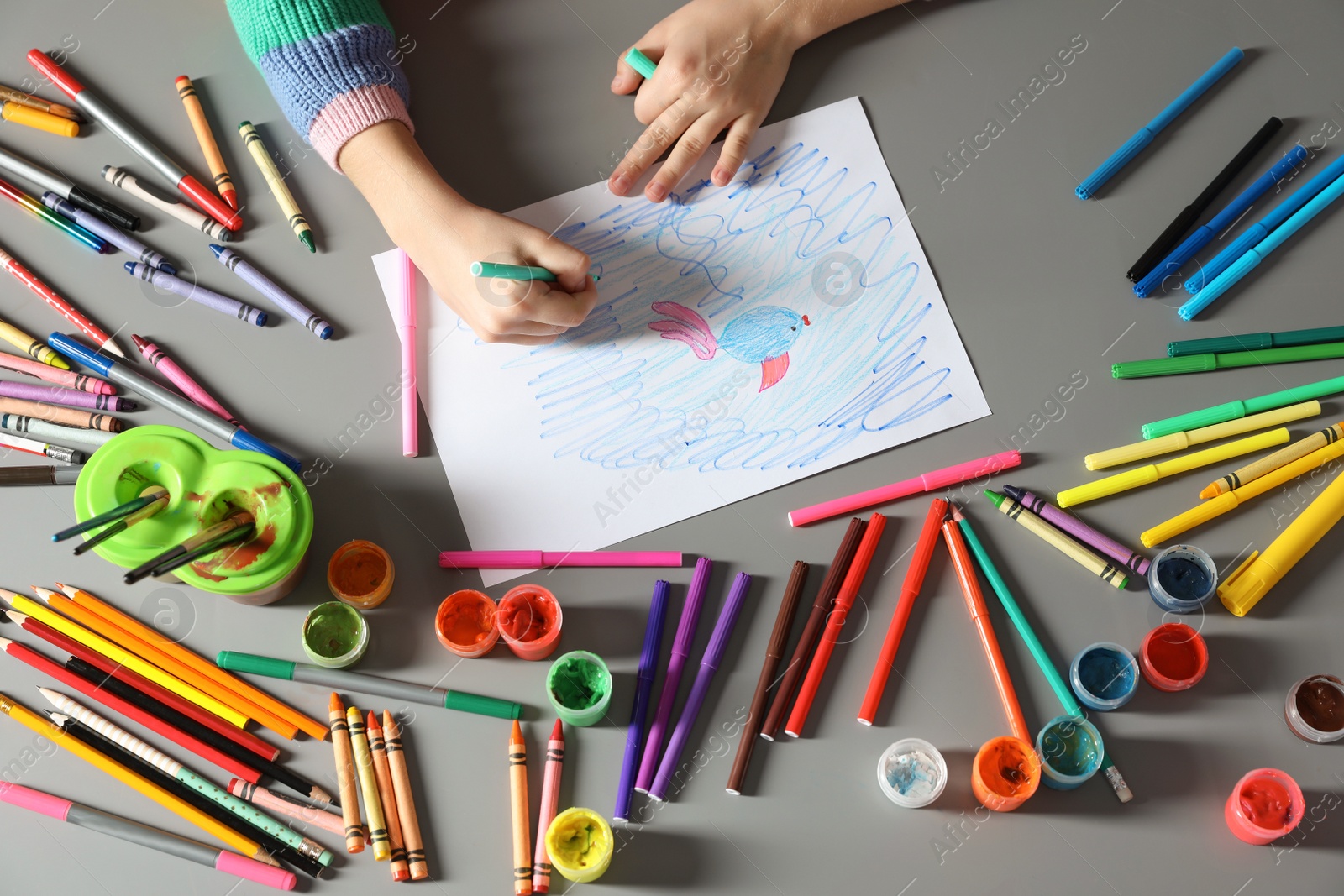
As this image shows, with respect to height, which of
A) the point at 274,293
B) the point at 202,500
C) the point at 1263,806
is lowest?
the point at 1263,806

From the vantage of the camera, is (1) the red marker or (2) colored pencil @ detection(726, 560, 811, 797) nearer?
(2) colored pencil @ detection(726, 560, 811, 797)

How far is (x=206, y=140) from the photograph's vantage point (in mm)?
1126

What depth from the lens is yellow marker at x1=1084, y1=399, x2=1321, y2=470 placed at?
103 centimetres

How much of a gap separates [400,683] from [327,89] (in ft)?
2.28

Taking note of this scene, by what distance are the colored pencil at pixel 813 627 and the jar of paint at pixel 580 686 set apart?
0.17m

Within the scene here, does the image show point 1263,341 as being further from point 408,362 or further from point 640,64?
point 408,362

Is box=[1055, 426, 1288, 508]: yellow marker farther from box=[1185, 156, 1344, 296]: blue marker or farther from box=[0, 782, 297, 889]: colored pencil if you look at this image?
box=[0, 782, 297, 889]: colored pencil

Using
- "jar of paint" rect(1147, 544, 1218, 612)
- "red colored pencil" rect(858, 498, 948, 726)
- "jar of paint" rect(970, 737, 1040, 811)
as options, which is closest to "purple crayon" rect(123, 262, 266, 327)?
"red colored pencil" rect(858, 498, 948, 726)

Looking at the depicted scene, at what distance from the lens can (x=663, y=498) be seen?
3.31ft

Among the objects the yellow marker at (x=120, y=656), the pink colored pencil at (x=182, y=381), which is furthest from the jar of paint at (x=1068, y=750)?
the pink colored pencil at (x=182, y=381)

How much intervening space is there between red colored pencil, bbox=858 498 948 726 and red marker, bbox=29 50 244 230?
89 cm

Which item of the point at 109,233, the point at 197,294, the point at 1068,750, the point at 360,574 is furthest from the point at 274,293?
the point at 1068,750

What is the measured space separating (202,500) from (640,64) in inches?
28.5

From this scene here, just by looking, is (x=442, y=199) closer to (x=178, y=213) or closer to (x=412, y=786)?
(x=178, y=213)
